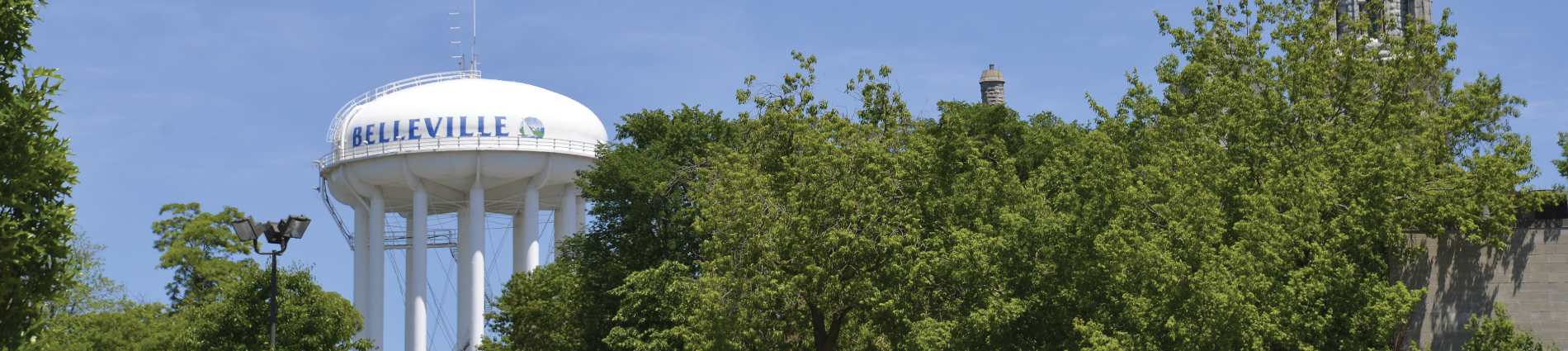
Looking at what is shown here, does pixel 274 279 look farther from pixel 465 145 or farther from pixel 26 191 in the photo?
pixel 465 145

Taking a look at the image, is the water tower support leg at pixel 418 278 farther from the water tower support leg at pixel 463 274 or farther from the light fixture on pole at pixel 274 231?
Answer: the light fixture on pole at pixel 274 231

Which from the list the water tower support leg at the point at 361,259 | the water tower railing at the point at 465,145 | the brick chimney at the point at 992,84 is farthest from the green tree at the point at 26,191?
the brick chimney at the point at 992,84

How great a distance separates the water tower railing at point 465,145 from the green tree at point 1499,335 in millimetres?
32706

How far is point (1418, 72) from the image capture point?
3170 cm

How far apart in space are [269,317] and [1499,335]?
864 inches

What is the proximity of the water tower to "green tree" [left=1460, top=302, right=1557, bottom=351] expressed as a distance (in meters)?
32.9

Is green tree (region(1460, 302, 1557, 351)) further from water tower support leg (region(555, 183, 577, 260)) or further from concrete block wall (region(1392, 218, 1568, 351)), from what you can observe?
water tower support leg (region(555, 183, 577, 260))

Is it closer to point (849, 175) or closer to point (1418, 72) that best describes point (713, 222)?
point (849, 175)

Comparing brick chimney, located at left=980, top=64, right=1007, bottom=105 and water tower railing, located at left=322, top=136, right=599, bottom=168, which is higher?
brick chimney, located at left=980, top=64, right=1007, bottom=105

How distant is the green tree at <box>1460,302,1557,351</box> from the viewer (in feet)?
89.2

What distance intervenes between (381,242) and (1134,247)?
3655 centimetres

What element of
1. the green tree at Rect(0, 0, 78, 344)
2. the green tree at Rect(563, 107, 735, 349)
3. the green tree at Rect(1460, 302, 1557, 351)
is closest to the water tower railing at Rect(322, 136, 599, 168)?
the green tree at Rect(563, 107, 735, 349)

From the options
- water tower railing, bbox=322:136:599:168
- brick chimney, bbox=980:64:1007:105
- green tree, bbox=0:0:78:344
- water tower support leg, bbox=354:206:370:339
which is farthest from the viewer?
brick chimney, bbox=980:64:1007:105

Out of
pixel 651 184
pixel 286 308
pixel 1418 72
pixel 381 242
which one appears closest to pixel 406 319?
pixel 381 242
